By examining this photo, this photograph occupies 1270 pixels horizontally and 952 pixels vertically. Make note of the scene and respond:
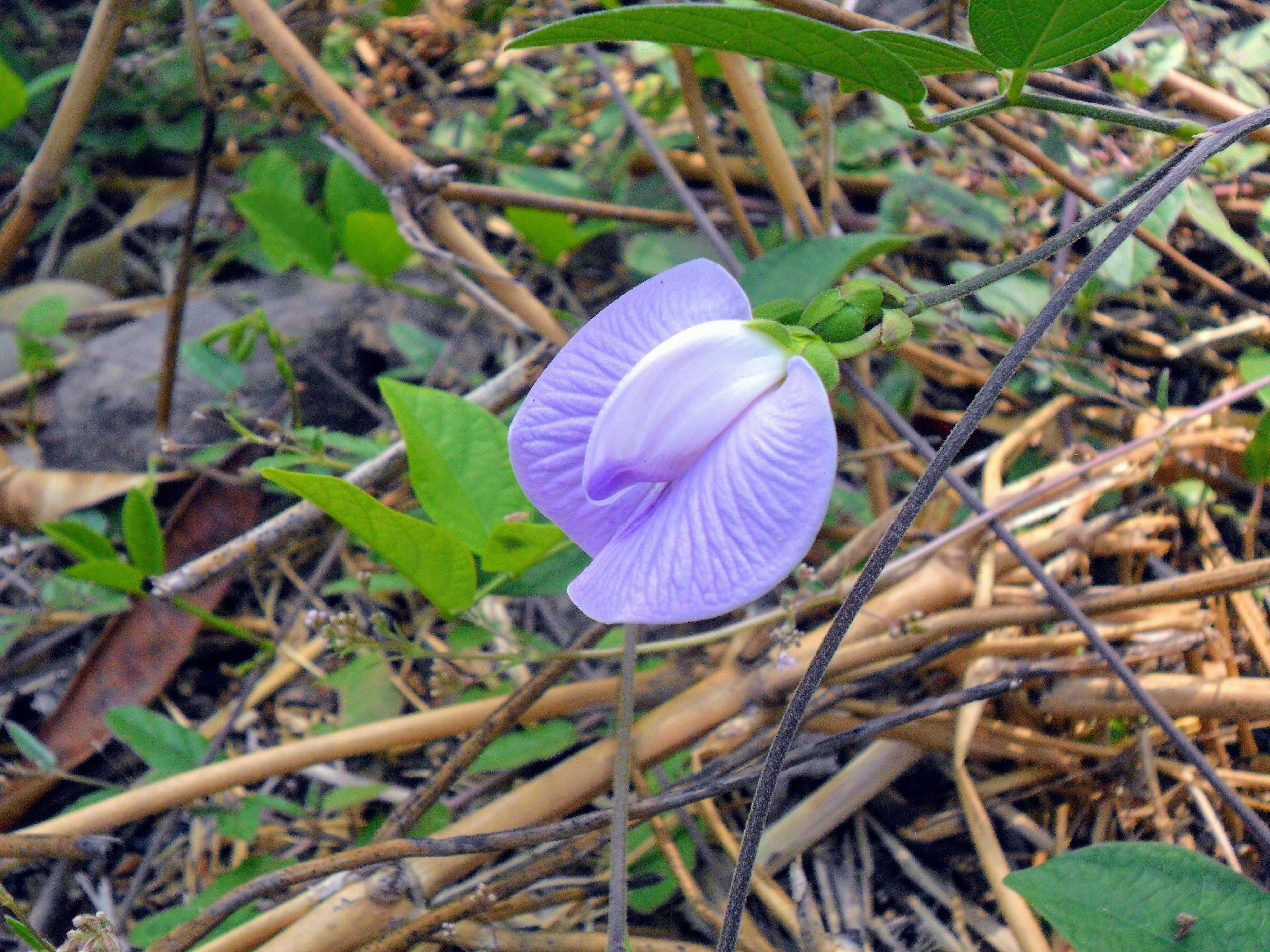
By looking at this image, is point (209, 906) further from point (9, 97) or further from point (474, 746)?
point (9, 97)

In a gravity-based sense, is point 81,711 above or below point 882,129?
below

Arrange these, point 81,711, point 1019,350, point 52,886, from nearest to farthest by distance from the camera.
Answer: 1. point 1019,350
2. point 52,886
3. point 81,711

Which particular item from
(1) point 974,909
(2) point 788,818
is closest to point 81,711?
(2) point 788,818

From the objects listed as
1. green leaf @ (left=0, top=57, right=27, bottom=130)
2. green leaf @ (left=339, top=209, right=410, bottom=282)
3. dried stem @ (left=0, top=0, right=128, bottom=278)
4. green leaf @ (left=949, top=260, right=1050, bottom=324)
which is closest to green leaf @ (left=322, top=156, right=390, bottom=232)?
green leaf @ (left=339, top=209, right=410, bottom=282)

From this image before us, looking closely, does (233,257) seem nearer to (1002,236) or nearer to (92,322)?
(92,322)

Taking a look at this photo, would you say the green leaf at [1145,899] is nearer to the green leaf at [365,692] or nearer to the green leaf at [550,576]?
the green leaf at [550,576]

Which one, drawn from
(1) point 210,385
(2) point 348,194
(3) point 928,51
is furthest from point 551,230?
(3) point 928,51

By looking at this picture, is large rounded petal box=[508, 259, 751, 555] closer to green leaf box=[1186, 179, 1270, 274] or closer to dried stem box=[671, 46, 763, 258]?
dried stem box=[671, 46, 763, 258]

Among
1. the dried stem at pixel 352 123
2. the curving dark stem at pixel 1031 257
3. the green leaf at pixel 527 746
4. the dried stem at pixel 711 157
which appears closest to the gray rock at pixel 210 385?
the dried stem at pixel 352 123
